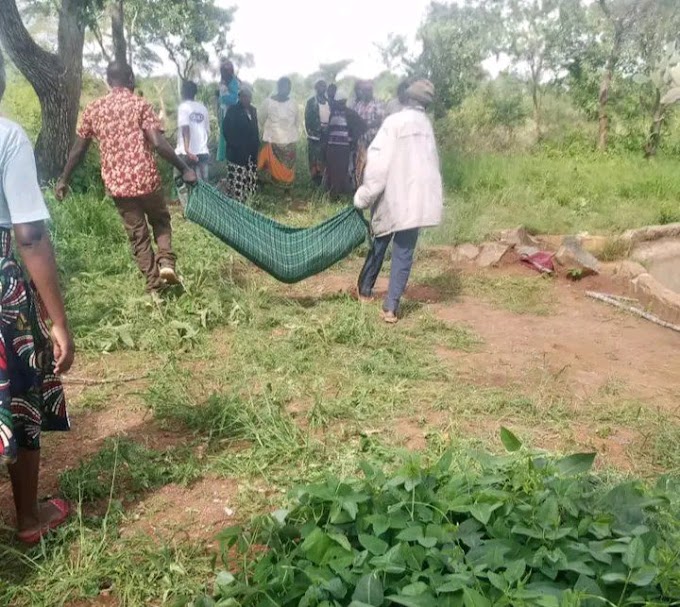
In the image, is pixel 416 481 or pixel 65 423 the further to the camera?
pixel 65 423

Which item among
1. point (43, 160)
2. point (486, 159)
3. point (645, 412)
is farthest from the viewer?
point (486, 159)

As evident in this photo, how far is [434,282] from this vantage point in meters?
5.32

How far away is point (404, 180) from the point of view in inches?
162

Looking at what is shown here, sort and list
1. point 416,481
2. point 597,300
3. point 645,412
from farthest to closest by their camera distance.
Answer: point 597,300 → point 645,412 → point 416,481

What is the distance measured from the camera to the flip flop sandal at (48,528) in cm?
205

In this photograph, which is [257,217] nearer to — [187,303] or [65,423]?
[187,303]

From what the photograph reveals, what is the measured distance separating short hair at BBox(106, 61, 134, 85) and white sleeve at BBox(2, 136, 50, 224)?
7.88 feet

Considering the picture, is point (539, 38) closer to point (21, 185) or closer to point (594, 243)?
point (594, 243)

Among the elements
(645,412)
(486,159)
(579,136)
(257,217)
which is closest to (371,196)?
(257,217)

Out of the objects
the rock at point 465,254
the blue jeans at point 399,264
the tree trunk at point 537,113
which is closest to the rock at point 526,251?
the rock at point 465,254

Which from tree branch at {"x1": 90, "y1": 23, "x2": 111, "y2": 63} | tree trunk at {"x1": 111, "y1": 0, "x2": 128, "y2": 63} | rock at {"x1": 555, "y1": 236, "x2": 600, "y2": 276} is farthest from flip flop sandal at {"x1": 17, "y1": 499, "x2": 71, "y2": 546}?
tree trunk at {"x1": 111, "y1": 0, "x2": 128, "y2": 63}

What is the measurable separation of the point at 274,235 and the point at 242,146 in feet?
10.8

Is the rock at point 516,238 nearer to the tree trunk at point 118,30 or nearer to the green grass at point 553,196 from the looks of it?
the green grass at point 553,196

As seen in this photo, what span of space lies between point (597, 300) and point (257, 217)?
2.65 metres
